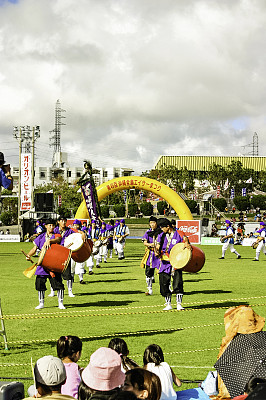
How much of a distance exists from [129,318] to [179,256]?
1690 mm

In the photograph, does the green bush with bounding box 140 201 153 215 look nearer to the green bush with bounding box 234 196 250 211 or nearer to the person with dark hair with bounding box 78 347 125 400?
the green bush with bounding box 234 196 250 211

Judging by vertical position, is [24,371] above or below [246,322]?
below

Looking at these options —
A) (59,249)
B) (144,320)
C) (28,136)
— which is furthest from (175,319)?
(28,136)

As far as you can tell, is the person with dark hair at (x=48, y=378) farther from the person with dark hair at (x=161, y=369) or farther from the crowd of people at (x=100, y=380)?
the person with dark hair at (x=161, y=369)

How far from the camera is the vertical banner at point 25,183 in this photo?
45.1 metres

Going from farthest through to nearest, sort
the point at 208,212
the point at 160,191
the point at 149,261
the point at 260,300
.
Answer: the point at 208,212 < the point at 160,191 < the point at 149,261 < the point at 260,300

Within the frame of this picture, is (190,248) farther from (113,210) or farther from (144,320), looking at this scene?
(113,210)

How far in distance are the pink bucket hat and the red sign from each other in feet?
99.5

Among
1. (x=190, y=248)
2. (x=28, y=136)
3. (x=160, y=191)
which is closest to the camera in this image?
(x=190, y=248)

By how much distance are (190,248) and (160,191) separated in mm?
21948

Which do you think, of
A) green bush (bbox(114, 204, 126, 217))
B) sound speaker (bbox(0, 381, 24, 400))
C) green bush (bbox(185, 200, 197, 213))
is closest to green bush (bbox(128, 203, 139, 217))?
green bush (bbox(114, 204, 126, 217))

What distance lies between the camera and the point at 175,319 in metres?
10.6

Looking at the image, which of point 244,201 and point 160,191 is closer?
point 160,191

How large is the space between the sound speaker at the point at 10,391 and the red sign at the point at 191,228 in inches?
1180
